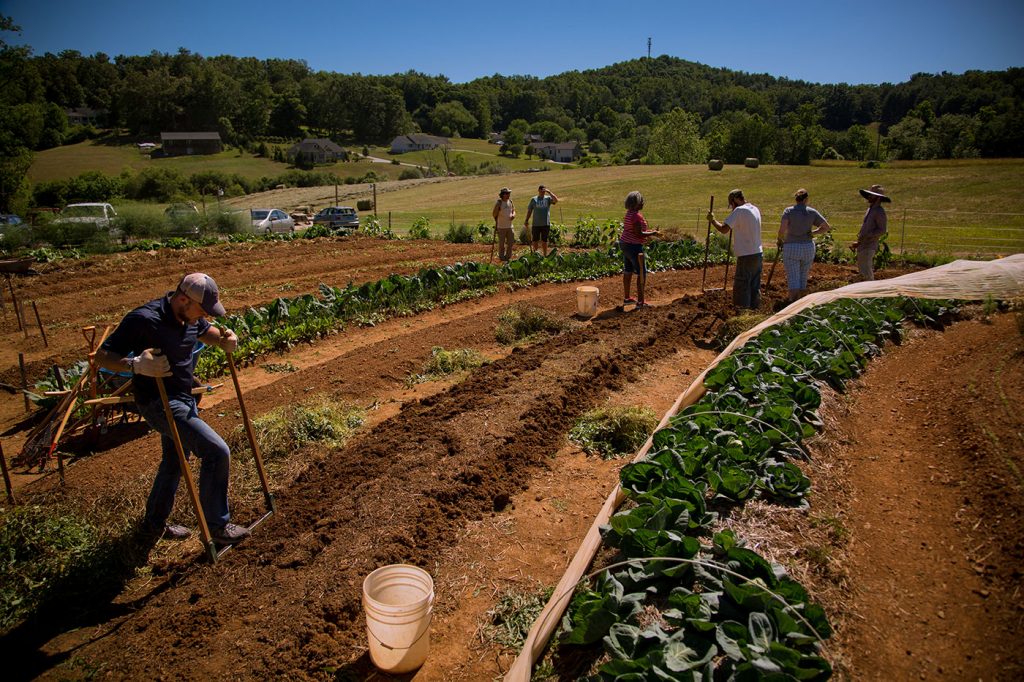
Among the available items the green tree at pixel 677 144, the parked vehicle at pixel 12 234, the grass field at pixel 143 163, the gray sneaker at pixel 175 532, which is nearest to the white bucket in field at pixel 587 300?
the gray sneaker at pixel 175 532

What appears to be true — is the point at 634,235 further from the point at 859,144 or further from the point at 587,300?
the point at 859,144

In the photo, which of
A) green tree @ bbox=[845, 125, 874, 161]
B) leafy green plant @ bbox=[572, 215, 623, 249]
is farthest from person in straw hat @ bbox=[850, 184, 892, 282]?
green tree @ bbox=[845, 125, 874, 161]

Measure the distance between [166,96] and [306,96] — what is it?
25.6 m

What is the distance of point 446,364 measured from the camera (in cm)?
844

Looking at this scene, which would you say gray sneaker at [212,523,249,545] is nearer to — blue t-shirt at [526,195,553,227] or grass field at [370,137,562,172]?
blue t-shirt at [526,195,553,227]

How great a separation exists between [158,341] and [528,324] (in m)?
6.38

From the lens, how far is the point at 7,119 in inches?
1207

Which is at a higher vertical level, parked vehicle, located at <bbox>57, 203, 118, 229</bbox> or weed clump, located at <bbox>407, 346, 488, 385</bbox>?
parked vehicle, located at <bbox>57, 203, 118, 229</bbox>

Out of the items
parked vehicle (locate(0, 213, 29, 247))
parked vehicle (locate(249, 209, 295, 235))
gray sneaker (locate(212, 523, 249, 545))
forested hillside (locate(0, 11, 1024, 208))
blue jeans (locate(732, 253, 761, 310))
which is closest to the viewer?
gray sneaker (locate(212, 523, 249, 545))

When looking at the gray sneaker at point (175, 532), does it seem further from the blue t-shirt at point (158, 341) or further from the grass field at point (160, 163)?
the grass field at point (160, 163)

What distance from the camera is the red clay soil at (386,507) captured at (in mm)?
A: 3713

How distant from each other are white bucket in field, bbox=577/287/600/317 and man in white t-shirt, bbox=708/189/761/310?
7.56 ft

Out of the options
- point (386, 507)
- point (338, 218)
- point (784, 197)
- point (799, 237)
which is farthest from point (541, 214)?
point (784, 197)

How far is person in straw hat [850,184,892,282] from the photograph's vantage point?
35.2ft
